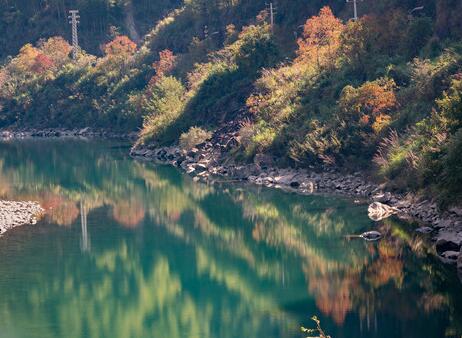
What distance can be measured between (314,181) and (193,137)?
2225 cm

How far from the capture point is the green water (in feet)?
114

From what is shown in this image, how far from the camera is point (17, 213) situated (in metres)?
57.0

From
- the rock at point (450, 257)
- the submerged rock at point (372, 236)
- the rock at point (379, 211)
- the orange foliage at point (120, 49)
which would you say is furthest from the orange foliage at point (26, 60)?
the rock at point (450, 257)

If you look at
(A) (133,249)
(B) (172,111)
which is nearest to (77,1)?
(B) (172,111)

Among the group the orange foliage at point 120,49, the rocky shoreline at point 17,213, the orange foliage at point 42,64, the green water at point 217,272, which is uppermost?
the orange foliage at point 120,49

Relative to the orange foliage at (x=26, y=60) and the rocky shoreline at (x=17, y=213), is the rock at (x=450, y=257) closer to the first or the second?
the rocky shoreline at (x=17, y=213)

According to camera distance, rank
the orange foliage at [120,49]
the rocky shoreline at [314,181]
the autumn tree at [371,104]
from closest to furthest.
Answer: the rocky shoreline at [314,181] → the autumn tree at [371,104] → the orange foliage at [120,49]

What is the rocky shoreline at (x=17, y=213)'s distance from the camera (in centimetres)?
5328

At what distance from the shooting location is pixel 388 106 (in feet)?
209

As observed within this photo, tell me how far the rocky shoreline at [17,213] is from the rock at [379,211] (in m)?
19.5

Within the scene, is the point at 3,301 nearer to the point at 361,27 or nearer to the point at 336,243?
the point at 336,243

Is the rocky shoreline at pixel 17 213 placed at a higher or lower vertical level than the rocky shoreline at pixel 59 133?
lower

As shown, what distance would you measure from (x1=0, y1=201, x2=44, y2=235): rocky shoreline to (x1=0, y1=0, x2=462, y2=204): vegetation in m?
19.2

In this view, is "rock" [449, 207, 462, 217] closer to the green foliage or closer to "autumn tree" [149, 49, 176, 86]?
the green foliage
